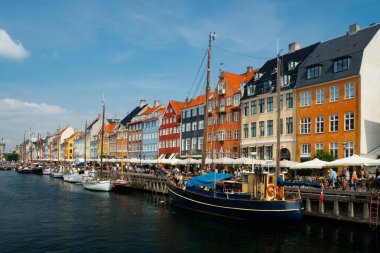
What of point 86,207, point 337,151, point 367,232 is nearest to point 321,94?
point 337,151

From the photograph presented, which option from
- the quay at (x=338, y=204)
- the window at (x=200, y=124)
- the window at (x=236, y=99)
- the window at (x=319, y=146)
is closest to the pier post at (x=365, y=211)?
the quay at (x=338, y=204)

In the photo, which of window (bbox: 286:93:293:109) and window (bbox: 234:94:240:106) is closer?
window (bbox: 286:93:293:109)

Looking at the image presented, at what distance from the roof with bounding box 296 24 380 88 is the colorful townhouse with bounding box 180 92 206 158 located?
76.2 feet

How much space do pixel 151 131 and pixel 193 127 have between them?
19.3 m

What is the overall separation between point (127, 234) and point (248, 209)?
903 centimetres

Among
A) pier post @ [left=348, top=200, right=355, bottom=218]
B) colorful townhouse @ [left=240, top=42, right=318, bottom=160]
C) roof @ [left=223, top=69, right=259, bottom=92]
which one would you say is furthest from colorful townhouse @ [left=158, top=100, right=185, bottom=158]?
pier post @ [left=348, top=200, right=355, bottom=218]

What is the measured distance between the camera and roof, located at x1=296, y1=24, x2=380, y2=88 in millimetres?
45334

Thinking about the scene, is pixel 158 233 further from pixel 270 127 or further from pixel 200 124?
pixel 200 124

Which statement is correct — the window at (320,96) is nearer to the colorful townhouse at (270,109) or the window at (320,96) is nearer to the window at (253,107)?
the colorful townhouse at (270,109)

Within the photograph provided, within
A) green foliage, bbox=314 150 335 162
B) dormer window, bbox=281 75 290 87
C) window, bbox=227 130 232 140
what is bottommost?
green foliage, bbox=314 150 335 162

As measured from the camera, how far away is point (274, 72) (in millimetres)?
56906

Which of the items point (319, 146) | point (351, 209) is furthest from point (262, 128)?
point (351, 209)

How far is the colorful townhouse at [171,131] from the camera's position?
79.9 metres

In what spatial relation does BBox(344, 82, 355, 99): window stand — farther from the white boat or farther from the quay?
the white boat
